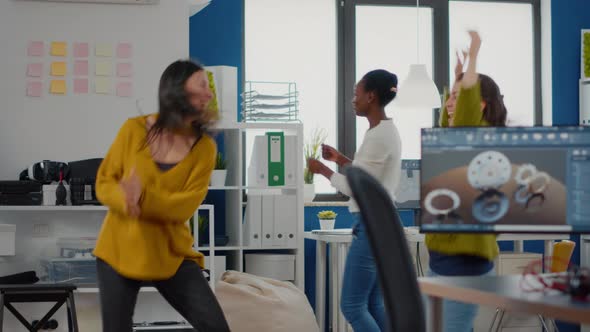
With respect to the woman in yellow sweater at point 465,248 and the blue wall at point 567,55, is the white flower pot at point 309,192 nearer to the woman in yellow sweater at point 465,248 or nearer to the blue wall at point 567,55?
the blue wall at point 567,55

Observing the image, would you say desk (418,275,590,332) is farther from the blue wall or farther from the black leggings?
→ the blue wall

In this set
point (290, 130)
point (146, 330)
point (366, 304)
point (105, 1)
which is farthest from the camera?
point (290, 130)

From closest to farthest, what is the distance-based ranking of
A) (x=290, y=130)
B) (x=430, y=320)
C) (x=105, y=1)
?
(x=430, y=320) < (x=105, y=1) < (x=290, y=130)

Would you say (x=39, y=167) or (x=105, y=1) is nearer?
(x=39, y=167)

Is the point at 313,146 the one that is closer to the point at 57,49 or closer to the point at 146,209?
the point at 57,49

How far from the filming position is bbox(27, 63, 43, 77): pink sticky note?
5156 millimetres

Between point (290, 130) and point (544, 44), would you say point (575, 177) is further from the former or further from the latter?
point (544, 44)

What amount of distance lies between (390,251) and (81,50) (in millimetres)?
3834

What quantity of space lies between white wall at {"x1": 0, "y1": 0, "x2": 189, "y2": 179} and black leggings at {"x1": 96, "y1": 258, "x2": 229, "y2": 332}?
2.33m

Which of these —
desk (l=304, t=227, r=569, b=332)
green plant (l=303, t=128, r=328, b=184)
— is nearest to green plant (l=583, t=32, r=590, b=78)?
desk (l=304, t=227, r=569, b=332)

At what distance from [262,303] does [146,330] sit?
686 millimetres

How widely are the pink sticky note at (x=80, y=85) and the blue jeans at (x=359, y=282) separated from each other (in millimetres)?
2270

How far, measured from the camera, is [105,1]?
17.1 ft

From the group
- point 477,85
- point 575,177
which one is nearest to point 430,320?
point 575,177
